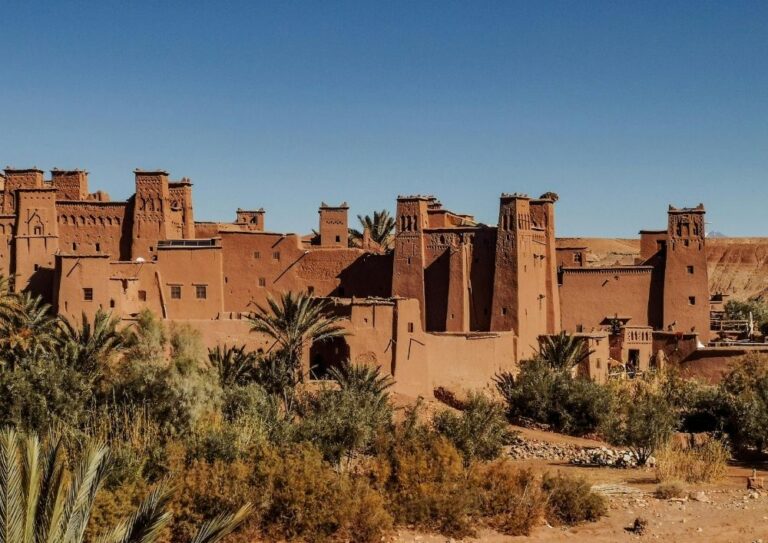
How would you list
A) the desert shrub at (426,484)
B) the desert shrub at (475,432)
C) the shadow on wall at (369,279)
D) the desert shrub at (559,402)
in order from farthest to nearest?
the shadow on wall at (369,279) < the desert shrub at (559,402) < the desert shrub at (475,432) < the desert shrub at (426,484)

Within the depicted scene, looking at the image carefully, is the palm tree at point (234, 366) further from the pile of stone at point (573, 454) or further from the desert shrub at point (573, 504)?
the desert shrub at point (573, 504)

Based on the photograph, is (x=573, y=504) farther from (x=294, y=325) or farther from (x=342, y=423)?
(x=294, y=325)

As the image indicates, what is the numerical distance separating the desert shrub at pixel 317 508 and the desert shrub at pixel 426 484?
0.71 m

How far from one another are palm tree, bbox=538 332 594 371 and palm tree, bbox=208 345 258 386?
33.7 ft

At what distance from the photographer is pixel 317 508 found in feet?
55.4

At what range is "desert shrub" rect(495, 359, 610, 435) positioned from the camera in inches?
1092

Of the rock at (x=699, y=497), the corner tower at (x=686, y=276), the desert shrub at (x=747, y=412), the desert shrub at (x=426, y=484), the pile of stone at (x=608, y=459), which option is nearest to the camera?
the desert shrub at (x=426, y=484)

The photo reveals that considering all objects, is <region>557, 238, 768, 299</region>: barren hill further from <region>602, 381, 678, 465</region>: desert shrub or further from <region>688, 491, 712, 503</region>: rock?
<region>688, 491, 712, 503</region>: rock

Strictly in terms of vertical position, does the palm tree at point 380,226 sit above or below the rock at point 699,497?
above

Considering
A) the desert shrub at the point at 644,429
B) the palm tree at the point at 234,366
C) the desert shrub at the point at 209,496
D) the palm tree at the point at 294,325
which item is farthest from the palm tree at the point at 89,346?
the desert shrub at the point at 644,429

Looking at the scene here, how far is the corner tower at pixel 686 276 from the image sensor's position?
38.1 m

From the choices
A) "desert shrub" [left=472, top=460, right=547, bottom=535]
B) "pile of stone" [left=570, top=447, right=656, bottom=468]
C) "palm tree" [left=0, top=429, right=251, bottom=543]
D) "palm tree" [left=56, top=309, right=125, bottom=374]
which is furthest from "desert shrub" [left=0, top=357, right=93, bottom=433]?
"pile of stone" [left=570, top=447, right=656, bottom=468]

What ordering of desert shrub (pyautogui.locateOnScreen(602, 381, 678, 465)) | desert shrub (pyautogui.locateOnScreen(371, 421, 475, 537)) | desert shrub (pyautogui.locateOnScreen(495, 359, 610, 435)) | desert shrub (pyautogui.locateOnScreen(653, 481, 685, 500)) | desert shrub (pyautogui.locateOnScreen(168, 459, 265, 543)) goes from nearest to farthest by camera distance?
desert shrub (pyautogui.locateOnScreen(168, 459, 265, 543)) < desert shrub (pyautogui.locateOnScreen(371, 421, 475, 537)) < desert shrub (pyautogui.locateOnScreen(653, 481, 685, 500)) < desert shrub (pyautogui.locateOnScreen(602, 381, 678, 465)) < desert shrub (pyautogui.locateOnScreen(495, 359, 610, 435))

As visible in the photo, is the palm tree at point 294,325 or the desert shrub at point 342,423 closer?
the desert shrub at point 342,423
